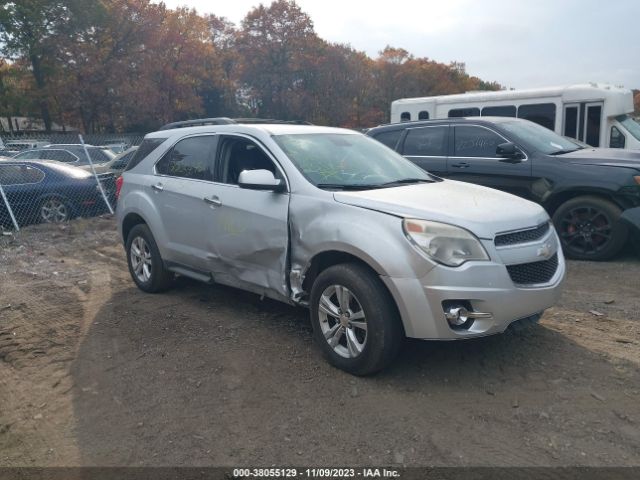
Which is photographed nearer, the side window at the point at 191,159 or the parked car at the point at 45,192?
the side window at the point at 191,159

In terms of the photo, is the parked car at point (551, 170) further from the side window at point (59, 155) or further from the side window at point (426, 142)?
the side window at point (59, 155)

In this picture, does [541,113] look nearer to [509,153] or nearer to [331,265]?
[509,153]

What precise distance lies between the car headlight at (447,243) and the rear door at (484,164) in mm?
4154

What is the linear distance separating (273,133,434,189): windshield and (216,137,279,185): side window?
0.38 m

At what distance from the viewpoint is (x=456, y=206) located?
3926mm

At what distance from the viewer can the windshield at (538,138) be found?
7477mm

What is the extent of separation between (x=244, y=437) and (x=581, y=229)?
17.8ft

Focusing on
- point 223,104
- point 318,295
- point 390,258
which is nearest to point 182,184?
point 318,295

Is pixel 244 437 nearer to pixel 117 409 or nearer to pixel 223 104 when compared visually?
pixel 117 409

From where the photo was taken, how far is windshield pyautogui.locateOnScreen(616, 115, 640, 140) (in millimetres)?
12164

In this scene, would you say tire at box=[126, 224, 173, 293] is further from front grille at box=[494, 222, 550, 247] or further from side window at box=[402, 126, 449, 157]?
side window at box=[402, 126, 449, 157]

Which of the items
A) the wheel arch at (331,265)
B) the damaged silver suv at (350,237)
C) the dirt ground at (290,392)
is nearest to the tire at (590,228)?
the dirt ground at (290,392)

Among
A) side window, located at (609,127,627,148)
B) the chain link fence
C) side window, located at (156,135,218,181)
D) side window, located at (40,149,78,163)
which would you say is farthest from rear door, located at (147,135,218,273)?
side window, located at (40,149,78,163)

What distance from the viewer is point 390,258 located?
11.9 feet
